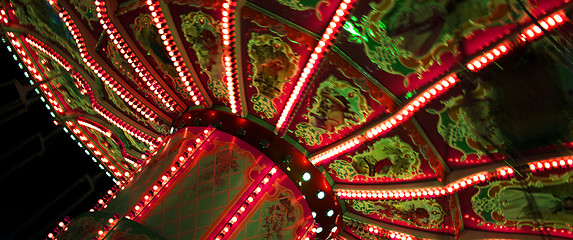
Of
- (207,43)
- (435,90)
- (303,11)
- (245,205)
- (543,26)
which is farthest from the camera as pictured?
(245,205)

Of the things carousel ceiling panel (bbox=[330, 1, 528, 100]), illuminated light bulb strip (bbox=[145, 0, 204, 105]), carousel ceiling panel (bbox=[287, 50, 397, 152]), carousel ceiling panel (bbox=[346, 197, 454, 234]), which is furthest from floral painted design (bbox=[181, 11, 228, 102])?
carousel ceiling panel (bbox=[346, 197, 454, 234])

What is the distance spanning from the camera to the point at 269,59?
6039 mm

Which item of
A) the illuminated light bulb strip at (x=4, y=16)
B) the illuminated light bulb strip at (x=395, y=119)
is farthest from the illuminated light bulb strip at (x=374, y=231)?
the illuminated light bulb strip at (x=4, y=16)

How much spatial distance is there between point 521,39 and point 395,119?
1841 millimetres

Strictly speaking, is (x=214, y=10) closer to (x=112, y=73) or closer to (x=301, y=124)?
(x=301, y=124)

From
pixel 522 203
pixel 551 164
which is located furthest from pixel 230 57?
pixel 522 203

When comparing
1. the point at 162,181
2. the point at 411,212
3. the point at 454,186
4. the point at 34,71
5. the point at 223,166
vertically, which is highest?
the point at 34,71

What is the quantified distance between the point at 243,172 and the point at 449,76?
3.18 m

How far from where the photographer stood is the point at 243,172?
6.81 metres

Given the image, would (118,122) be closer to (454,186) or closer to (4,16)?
(4,16)

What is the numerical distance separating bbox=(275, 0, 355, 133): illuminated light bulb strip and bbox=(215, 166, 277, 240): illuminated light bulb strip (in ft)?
2.18

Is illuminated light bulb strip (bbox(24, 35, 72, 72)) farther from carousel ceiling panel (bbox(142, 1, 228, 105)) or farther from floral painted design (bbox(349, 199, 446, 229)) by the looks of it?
floral painted design (bbox(349, 199, 446, 229))

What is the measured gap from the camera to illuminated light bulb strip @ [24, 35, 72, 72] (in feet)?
25.1

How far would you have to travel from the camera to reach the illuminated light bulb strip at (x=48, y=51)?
7.65 meters
